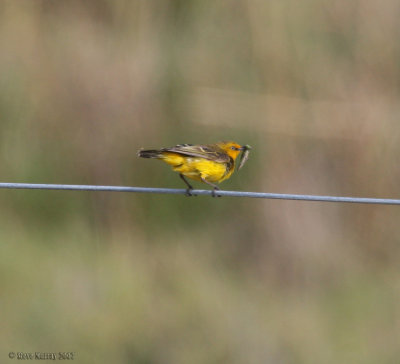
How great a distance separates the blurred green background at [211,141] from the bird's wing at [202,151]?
6.12ft

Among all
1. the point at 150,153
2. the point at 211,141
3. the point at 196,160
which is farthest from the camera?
the point at 211,141

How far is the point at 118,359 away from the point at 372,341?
228cm

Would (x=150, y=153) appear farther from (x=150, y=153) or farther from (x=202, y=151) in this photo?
(x=202, y=151)

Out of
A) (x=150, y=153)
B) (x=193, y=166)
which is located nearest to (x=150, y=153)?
(x=150, y=153)

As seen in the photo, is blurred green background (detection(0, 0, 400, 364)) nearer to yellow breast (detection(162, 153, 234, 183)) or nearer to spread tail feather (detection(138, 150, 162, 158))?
yellow breast (detection(162, 153, 234, 183))

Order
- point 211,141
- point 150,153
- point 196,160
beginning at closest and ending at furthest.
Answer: point 150,153
point 196,160
point 211,141

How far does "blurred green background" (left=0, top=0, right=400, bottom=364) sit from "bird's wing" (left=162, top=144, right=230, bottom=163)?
1.86 metres

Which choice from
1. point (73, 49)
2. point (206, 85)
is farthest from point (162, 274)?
point (73, 49)

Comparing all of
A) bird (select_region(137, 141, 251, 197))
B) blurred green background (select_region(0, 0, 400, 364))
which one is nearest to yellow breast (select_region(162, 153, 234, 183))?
bird (select_region(137, 141, 251, 197))

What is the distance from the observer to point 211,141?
6.82 meters

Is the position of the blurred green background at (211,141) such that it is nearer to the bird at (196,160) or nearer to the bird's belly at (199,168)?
the bird at (196,160)

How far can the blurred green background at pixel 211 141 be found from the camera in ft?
21.8

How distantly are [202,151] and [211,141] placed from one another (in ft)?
7.14

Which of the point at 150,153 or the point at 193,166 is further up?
the point at 150,153
